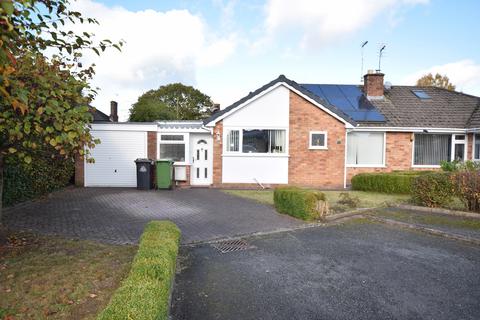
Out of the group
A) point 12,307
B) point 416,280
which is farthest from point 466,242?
point 12,307

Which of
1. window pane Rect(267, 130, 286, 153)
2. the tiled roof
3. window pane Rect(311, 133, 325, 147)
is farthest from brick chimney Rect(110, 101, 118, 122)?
the tiled roof

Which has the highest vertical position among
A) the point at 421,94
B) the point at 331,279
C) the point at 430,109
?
the point at 421,94

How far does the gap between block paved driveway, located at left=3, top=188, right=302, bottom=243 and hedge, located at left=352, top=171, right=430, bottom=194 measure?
6235 mm

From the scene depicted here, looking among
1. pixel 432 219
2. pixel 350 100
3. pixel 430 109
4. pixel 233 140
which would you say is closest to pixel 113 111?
pixel 233 140

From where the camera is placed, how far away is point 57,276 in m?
4.71

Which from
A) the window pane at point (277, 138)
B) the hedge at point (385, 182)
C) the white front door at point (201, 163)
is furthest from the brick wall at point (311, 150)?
the white front door at point (201, 163)

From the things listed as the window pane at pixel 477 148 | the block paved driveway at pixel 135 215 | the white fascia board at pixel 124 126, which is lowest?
the block paved driveway at pixel 135 215

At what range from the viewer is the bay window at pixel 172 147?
15.8 metres

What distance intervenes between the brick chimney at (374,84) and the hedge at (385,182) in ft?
23.6

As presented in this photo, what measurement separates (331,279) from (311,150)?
11207mm

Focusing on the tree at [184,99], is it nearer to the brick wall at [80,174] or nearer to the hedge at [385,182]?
the brick wall at [80,174]

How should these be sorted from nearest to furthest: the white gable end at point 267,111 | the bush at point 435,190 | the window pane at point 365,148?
the bush at point 435,190
the white gable end at point 267,111
the window pane at point 365,148

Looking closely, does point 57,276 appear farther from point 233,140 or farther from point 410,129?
point 410,129

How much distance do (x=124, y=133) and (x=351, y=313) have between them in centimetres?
1378
